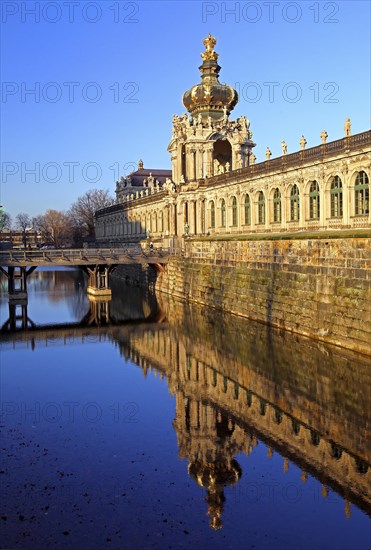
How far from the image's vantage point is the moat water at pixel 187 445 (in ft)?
38.7

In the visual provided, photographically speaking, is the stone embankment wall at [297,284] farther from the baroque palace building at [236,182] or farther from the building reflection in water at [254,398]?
the baroque palace building at [236,182]

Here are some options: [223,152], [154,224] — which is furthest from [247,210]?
[154,224]

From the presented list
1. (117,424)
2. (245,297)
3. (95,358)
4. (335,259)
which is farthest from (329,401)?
(245,297)

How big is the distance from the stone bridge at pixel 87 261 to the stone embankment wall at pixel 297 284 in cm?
688

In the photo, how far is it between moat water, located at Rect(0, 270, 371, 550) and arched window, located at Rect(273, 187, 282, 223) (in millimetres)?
12275

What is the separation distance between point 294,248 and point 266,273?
346cm

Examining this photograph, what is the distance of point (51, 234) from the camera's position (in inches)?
6481

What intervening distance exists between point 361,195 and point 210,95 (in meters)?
32.0

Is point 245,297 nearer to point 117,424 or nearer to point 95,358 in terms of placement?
point 95,358

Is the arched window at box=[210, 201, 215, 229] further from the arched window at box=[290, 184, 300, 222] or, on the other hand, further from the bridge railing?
the arched window at box=[290, 184, 300, 222]

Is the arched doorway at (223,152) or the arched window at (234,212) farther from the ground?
the arched doorway at (223,152)

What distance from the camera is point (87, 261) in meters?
48.3

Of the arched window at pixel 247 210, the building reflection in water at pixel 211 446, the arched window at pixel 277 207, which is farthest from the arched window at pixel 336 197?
the building reflection in water at pixel 211 446

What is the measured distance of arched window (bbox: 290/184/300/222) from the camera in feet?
123
